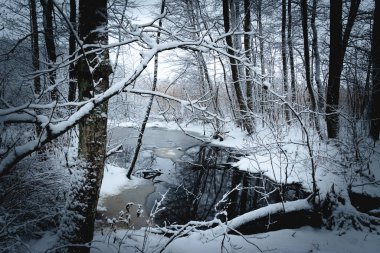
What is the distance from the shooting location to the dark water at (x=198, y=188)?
6590 millimetres

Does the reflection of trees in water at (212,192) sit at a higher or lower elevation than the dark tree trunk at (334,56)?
lower

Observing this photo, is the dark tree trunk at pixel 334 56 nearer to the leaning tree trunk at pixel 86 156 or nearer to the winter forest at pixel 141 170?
the winter forest at pixel 141 170

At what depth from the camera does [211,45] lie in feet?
8.89

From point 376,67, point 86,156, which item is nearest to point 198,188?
point 86,156

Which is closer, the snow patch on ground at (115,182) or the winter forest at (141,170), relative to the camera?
the winter forest at (141,170)

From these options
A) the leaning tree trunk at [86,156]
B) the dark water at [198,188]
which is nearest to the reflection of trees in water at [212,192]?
the dark water at [198,188]

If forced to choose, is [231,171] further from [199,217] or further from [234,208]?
[199,217]

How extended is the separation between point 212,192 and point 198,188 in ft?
1.73

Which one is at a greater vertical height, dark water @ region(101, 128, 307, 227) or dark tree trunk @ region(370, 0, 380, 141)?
dark tree trunk @ region(370, 0, 380, 141)

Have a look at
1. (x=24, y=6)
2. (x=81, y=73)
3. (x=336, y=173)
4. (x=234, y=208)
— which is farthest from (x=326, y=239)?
(x=24, y=6)

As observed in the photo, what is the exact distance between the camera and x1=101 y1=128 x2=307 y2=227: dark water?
6.59 m

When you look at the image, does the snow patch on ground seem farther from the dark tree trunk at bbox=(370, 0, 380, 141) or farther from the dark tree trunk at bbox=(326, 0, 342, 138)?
the dark tree trunk at bbox=(370, 0, 380, 141)

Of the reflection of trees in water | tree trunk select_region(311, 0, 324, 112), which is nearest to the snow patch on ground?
the reflection of trees in water

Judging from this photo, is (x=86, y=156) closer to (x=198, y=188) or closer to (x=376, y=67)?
(x=198, y=188)
